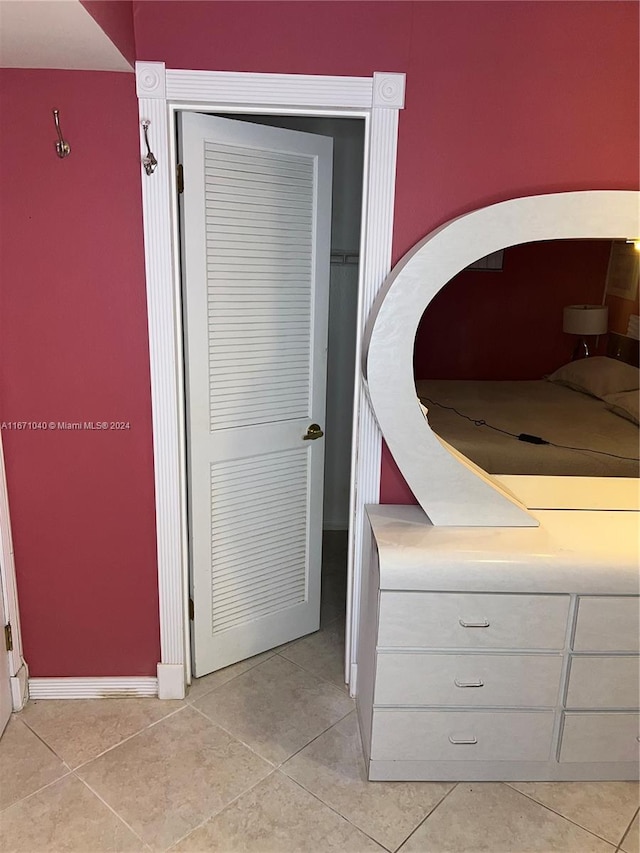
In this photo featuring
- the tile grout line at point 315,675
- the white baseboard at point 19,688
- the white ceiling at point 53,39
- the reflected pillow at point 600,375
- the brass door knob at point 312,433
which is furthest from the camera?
the brass door knob at point 312,433

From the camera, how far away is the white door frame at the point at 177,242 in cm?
203

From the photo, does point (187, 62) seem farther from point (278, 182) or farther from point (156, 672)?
point (156, 672)

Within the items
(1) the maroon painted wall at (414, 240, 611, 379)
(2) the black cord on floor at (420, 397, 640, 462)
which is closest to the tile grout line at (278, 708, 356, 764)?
(2) the black cord on floor at (420, 397, 640, 462)

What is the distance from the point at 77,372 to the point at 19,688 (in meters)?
1.11

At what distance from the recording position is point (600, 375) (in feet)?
6.91

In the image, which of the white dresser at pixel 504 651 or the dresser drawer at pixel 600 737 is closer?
the white dresser at pixel 504 651

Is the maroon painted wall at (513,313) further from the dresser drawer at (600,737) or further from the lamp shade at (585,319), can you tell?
the dresser drawer at (600,737)

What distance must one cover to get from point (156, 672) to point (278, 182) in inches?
70.2

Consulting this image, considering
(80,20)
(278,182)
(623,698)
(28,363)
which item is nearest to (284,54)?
(278,182)

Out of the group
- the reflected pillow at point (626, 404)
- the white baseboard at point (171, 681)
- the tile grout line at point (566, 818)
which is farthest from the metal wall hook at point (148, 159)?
the tile grout line at point (566, 818)

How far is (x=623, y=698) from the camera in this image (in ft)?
6.70

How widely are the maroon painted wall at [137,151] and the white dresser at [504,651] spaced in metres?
0.51

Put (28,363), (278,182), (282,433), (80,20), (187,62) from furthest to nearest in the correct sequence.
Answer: (282,433) → (278,182) → (28,363) → (187,62) → (80,20)

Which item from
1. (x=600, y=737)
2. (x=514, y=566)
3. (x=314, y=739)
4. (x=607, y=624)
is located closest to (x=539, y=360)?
(x=514, y=566)
